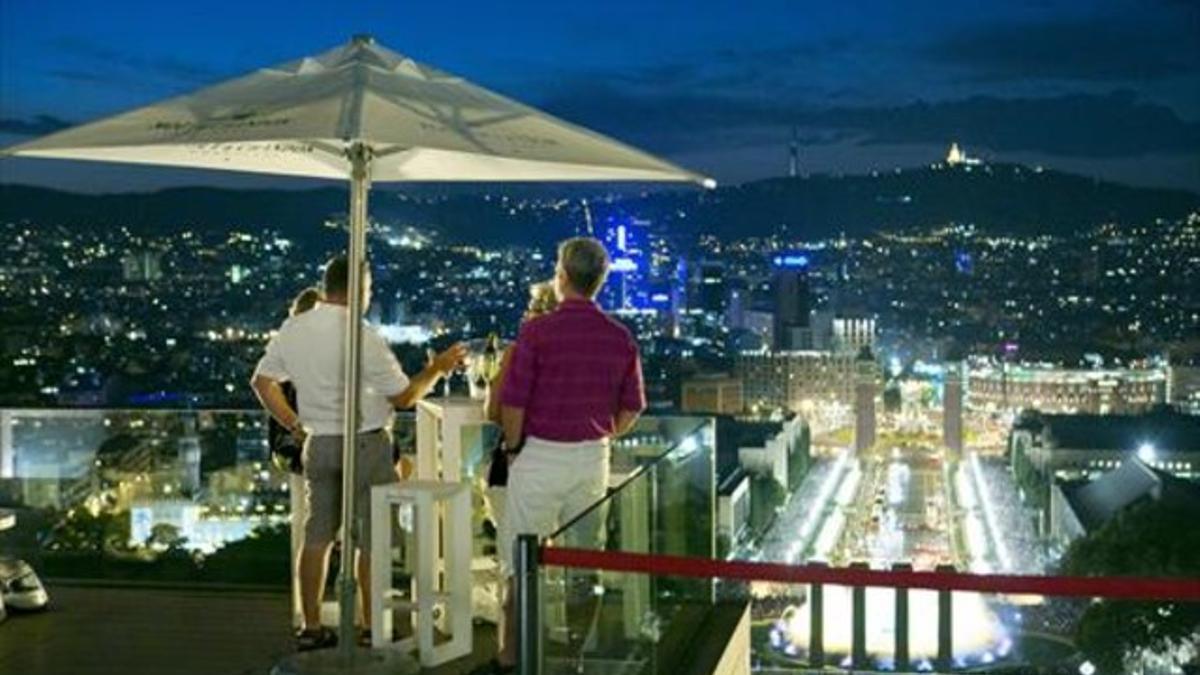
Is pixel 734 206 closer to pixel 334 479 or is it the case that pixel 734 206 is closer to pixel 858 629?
pixel 858 629

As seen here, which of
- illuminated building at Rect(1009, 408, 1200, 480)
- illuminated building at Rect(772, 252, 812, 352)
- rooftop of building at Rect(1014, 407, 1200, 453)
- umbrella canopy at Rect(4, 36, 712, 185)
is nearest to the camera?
umbrella canopy at Rect(4, 36, 712, 185)

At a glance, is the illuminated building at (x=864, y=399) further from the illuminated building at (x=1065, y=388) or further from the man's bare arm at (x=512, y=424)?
the man's bare arm at (x=512, y=424)

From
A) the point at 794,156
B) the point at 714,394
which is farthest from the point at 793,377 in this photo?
the point at 714,394

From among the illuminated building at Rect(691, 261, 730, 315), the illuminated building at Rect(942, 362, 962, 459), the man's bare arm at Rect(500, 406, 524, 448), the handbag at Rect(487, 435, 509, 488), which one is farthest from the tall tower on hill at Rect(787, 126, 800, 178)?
the man's bare arm at Rect(500, 406, 524, 448)

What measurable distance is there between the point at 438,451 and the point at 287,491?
1005 millimetres

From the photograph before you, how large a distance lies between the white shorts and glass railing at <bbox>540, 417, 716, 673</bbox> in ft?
0.48

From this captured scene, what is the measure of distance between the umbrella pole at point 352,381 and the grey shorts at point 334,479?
39 centimetres

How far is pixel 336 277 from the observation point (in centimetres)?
551

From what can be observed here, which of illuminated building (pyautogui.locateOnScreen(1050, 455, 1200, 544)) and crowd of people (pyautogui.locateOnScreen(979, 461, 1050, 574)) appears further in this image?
crowd of people (pyautogui.locateOnScreen(979, 461, 1050, 574))

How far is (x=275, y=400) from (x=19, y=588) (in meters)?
1.85

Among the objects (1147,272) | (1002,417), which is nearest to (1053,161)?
(1002,417)

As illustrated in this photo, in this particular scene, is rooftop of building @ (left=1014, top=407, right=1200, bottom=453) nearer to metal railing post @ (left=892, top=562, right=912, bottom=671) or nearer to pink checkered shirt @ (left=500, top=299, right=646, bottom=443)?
metal railing post @ (left=892, top=562, right=912, bottom=671)

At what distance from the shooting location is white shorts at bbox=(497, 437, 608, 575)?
5.06 metres

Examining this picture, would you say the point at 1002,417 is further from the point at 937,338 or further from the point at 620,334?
the point at 620,334
